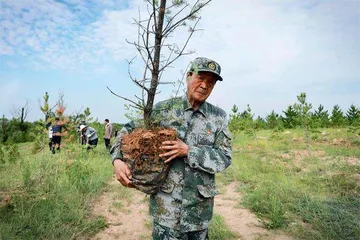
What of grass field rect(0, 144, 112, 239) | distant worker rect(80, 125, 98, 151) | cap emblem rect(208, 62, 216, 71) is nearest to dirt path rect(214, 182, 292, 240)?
grass field rect(0, 144, 112, 239)

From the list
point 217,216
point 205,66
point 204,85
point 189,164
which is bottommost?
point 217,216

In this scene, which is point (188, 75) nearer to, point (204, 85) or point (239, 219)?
point (204, 85)

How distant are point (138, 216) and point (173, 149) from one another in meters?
3.11

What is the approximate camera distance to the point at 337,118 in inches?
830

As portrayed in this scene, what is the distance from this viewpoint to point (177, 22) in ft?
6.36

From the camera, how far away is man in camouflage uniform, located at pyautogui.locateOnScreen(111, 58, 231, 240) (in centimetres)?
182

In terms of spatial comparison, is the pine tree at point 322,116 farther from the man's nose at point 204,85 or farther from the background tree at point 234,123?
the man's nose at point 204,85

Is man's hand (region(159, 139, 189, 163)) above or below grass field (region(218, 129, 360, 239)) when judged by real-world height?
above

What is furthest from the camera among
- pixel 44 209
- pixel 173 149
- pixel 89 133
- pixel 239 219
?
pixel 89 133

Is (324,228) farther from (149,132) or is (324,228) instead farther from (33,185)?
(33,185)

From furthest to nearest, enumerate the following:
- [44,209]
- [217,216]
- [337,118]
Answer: [337,118], [217,216], [44,209]

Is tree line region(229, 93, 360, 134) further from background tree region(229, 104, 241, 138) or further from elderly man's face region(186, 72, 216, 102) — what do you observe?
elderly man's face region(186, 72, 216, 102)

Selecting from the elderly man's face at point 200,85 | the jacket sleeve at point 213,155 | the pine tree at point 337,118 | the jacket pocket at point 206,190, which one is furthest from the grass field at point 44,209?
the pine tree at point 337,118

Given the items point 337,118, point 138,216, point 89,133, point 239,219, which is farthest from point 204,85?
point 337,118
